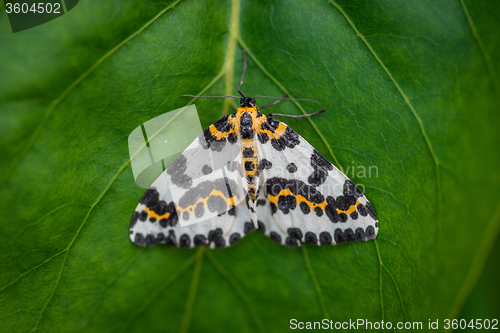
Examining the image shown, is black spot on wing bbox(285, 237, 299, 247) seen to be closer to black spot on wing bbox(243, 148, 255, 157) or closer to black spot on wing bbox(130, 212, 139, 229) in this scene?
black spot on wing bbox(243, 148, 255, 157)

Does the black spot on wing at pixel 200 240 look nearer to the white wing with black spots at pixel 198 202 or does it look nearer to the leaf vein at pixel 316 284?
the white wing with black spots at pixel 198 202

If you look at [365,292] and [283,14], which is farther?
[365,292]

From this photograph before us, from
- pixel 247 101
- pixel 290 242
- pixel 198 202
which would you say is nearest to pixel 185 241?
pixel 198 202

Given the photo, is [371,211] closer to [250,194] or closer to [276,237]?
[276,237]

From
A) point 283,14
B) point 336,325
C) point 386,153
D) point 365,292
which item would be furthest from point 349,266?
point 283,14

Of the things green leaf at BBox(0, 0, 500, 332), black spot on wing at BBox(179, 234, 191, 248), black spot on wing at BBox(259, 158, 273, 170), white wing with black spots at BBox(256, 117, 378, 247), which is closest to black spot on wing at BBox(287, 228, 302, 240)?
white wing with black spots at BBox(256, 117, 378, 247)

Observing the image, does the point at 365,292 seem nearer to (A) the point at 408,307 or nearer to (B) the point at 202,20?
(A) the point at 408,307
